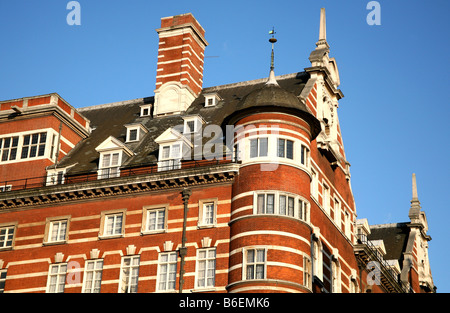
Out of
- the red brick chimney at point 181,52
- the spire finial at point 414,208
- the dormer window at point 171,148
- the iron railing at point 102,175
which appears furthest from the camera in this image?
the spire finial at point 414,208

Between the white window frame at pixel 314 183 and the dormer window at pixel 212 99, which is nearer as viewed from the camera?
the white window frame at pixel 314 183

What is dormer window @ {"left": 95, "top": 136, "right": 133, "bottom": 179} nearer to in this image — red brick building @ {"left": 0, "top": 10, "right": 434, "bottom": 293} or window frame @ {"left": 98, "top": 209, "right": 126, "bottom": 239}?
red brick building @ {"left": 0, "top": 10, "right": 434, "bottom": 293}

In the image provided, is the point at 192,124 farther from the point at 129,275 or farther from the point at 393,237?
the point at 393,237

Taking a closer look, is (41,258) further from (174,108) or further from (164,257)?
(174,108)

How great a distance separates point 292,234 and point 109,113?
25.3 m

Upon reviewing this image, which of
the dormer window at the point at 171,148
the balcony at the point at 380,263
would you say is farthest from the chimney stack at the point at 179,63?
the balcony at the point at 380,263

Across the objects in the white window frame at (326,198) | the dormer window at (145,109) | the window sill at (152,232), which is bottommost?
the window sill at (152,232)

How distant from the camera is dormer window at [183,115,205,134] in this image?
60763mm

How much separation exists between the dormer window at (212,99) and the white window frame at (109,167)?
8.87 meters

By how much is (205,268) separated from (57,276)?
10893mm

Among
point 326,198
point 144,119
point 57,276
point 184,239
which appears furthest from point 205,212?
point 144,119

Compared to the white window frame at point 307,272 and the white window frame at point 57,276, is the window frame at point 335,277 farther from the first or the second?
the white window frame at point 57,276

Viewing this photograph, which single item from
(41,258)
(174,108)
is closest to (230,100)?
(174,108)

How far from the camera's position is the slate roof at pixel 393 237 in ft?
268
